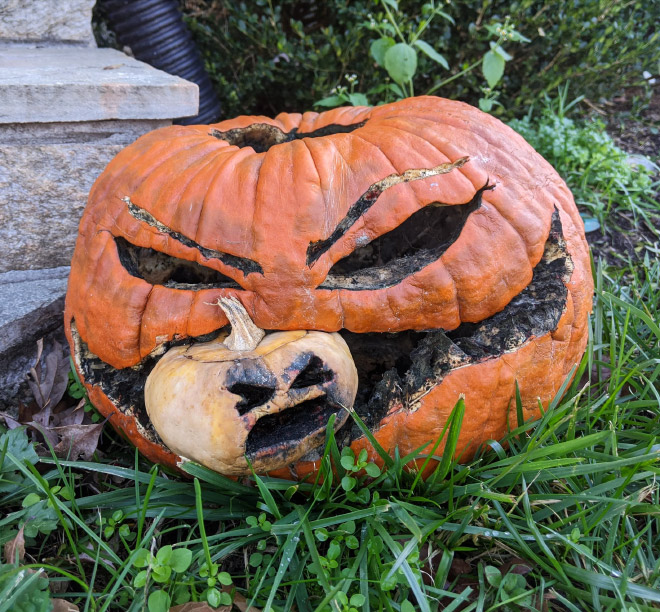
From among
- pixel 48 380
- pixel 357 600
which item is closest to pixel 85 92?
pixel 48 380

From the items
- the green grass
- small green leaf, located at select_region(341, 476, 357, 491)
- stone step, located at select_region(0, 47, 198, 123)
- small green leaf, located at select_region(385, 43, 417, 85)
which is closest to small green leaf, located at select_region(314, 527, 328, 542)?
the green grass

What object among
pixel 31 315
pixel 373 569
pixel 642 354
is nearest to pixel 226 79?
pixel 31 315

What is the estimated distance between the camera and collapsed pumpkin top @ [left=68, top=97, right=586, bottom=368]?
1.28 meters

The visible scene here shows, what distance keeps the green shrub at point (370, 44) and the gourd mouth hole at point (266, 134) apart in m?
1.10

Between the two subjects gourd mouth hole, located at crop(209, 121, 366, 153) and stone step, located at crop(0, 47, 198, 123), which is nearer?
gourd mouth hole, located at crop(209, 121, 366, 153)

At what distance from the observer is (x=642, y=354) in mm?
1916

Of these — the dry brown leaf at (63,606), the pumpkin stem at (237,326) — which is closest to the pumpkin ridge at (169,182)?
the pumpkin stem at (237,326)

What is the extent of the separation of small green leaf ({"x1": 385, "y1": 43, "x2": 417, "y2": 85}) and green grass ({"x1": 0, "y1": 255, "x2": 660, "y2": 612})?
1.60 meters

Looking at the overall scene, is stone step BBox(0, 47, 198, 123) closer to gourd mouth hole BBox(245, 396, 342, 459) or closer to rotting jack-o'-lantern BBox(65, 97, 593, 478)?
rotting jack-o'-lantern BBox(65, 97, 593, 478)

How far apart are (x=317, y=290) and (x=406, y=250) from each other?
1.41 ft

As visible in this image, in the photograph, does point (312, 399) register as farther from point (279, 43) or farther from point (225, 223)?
point (279, 43)

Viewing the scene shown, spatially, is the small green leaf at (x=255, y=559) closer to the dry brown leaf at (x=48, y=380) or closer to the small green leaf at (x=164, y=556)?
the small green leaf at (x=164, y=556)

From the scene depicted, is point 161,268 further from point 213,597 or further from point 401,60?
point 401,60

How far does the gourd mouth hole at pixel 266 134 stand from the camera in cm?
164
